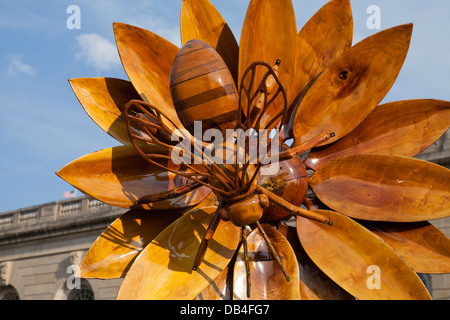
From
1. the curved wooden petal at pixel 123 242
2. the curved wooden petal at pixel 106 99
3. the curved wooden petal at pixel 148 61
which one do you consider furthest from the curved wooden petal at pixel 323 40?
the curved wooden petal at pixel 123 242

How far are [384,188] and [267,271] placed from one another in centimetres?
98

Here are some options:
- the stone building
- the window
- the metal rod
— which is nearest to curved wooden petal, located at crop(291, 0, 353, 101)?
the metal rod

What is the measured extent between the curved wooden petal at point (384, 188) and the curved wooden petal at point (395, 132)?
0.18 metres

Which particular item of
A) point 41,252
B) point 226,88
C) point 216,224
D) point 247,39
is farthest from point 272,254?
point 41,252

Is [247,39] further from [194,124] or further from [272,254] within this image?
[272,254]

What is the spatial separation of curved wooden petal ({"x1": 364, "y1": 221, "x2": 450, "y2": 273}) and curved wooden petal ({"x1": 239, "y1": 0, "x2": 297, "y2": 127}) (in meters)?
1.16

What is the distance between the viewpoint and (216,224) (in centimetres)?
362

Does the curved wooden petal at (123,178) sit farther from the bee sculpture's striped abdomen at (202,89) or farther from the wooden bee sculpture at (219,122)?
the bee sculpture's striped abdomen at (202,89)

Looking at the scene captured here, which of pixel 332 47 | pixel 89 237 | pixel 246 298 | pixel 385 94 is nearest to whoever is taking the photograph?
pixel 246 298

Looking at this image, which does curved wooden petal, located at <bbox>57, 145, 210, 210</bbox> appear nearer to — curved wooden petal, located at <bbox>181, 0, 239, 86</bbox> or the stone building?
curved wooden petal, located at <bbox>181, 0, 239, 86</bbox>

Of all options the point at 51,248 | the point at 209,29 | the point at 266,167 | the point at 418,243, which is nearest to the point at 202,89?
the point at 266,167

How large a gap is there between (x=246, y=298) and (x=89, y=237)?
1390cm

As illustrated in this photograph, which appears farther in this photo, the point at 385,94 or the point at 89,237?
the point at 89,237

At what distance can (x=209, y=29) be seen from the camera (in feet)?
14.3
